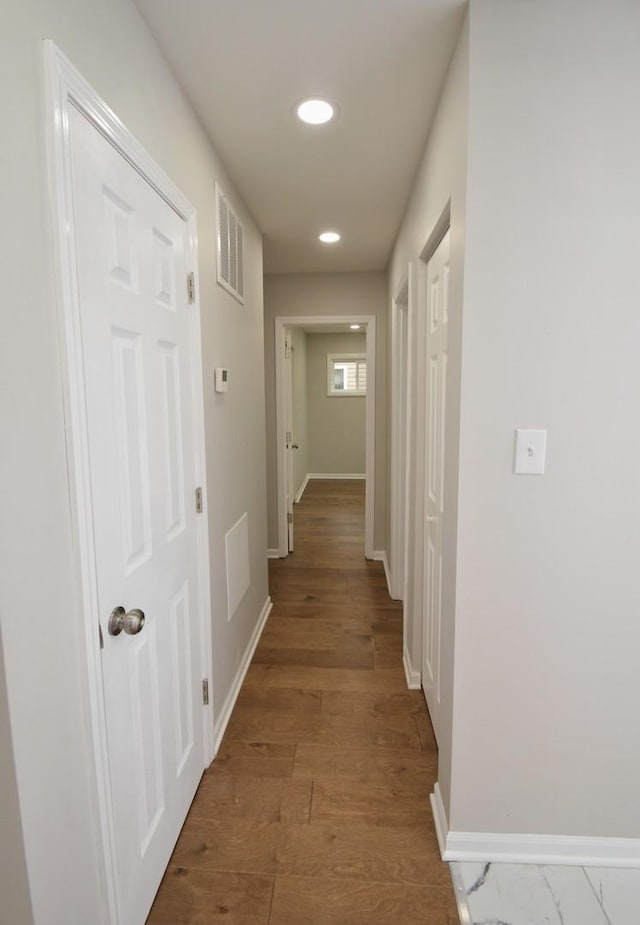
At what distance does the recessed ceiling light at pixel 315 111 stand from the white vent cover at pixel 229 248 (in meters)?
0.47

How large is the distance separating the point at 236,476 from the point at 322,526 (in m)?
3.19

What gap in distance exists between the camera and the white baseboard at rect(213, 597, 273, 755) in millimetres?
2006

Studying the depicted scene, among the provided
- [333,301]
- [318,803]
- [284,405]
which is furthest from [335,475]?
[318,803]

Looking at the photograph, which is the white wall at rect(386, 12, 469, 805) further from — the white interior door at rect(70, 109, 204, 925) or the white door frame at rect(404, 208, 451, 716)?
the white interior door at rect(70, 109, 204, 925)

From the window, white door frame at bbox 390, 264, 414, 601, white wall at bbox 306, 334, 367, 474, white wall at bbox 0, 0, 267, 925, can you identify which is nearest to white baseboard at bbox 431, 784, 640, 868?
white wall at bbox 0, 0, 267, 925

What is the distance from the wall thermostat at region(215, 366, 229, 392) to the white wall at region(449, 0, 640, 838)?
41.5 inches

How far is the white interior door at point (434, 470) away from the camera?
6.11 ft

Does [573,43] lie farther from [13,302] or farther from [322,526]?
[322,526]

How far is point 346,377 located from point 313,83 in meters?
6.54

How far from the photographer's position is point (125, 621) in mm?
1149

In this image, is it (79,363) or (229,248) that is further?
(229,248)

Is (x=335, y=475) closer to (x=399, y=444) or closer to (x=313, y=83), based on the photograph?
(x=399, y=444)

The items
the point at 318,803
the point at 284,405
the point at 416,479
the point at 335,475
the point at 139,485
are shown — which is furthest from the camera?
the point at 335,475

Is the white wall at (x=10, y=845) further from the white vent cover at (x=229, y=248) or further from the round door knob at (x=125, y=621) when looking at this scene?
the white vent cover at (x=229, y=248)
